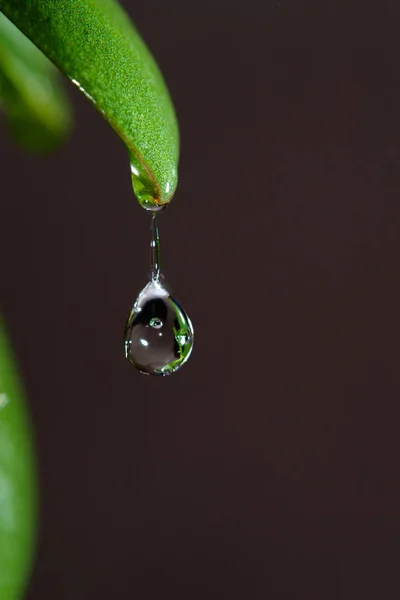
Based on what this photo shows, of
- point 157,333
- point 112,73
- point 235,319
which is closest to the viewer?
point 112,73

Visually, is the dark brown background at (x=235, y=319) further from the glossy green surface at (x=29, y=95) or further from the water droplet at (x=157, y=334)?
the water droplet at (x=157, y=334)

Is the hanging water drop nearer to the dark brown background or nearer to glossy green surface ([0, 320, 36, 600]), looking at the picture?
glossy green surface ([0, 320, 36, 600])

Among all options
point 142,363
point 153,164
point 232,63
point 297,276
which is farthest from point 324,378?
point 153,164

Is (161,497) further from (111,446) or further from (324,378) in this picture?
(324,378)

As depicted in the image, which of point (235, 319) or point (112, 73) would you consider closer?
point (112, 73)

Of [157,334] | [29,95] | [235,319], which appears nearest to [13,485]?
[157,334]

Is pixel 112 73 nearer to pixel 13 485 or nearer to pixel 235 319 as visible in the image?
pixel 13 485

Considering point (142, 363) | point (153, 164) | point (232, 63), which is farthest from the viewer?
point (232, 63)
